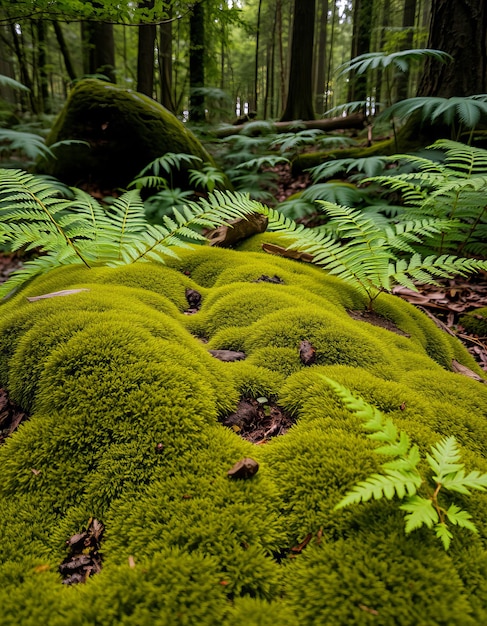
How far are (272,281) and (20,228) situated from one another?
6.27ft

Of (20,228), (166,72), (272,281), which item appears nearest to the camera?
(20,228)

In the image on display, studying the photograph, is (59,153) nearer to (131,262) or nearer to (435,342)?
(131,262)

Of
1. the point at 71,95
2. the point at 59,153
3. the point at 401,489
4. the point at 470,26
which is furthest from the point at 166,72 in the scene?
the point at 401,489

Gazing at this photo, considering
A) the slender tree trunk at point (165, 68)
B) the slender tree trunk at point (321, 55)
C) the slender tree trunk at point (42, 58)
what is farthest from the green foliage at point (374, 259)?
the slender tree trunk at point (321, 55)

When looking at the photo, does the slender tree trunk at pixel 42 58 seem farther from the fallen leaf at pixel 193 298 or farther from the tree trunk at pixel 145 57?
the fallen leaf at pixel 193 298

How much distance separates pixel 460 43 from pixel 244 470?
702cm

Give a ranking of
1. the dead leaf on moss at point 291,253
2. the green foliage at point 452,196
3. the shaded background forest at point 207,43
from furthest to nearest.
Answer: the green foliage at point 452,196 < the dead leaf on moss at point 291,253 < the shaded background forest at point 207,43

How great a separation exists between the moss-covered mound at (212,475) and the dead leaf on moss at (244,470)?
0.07 ft

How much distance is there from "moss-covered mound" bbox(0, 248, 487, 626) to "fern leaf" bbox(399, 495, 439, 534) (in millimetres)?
82

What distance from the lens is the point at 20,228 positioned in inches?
106

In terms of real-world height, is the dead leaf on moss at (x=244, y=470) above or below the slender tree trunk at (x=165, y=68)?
below

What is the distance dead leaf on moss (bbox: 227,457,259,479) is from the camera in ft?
4.09

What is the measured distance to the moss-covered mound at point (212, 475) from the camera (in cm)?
92

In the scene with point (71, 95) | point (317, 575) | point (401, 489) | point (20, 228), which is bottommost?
point (317, 575)
